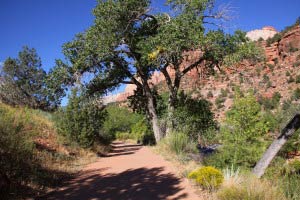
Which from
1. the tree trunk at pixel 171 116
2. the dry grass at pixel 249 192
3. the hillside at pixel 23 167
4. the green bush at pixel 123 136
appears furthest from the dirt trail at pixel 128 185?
the green bush at pixel 123 136

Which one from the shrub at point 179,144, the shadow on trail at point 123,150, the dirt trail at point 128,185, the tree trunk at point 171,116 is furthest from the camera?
the shadow on trail at point 123,150

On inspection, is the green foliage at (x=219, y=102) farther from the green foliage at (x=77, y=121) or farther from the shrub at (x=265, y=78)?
the green foliage at (x=77, y=121)

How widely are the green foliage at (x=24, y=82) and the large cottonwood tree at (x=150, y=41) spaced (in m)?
10.2

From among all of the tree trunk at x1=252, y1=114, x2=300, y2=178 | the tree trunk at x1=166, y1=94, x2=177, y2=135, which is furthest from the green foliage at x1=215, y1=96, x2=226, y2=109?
the tree trunk at x1=252, y1=114, x2=300, y2=178

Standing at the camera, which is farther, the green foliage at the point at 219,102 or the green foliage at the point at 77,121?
the green foliage at the point at 219,102

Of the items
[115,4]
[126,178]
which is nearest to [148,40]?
[115,4]

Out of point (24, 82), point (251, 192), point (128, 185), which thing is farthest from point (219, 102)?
point (251, 192)

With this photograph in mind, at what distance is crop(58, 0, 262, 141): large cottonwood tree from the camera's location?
15.1m

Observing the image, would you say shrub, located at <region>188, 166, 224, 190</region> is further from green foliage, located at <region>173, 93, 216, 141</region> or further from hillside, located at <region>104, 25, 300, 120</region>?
hillside, located at <region>104, 25, 300, 120</region>

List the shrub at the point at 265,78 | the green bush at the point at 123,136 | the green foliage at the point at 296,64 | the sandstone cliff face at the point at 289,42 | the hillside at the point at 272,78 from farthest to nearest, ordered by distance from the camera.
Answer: the sandstone cliff face at the point at 289,42
the shrub at the point at 265,78
the green foliage at the point at 296,64
the hillside at the point at 272,78
the green bush at the point at 123,136

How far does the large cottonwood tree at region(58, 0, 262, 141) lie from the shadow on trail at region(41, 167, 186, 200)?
6.52m

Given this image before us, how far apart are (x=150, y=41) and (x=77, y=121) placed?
531cm

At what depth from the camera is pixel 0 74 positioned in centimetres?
2702

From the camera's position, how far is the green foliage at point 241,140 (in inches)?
435
